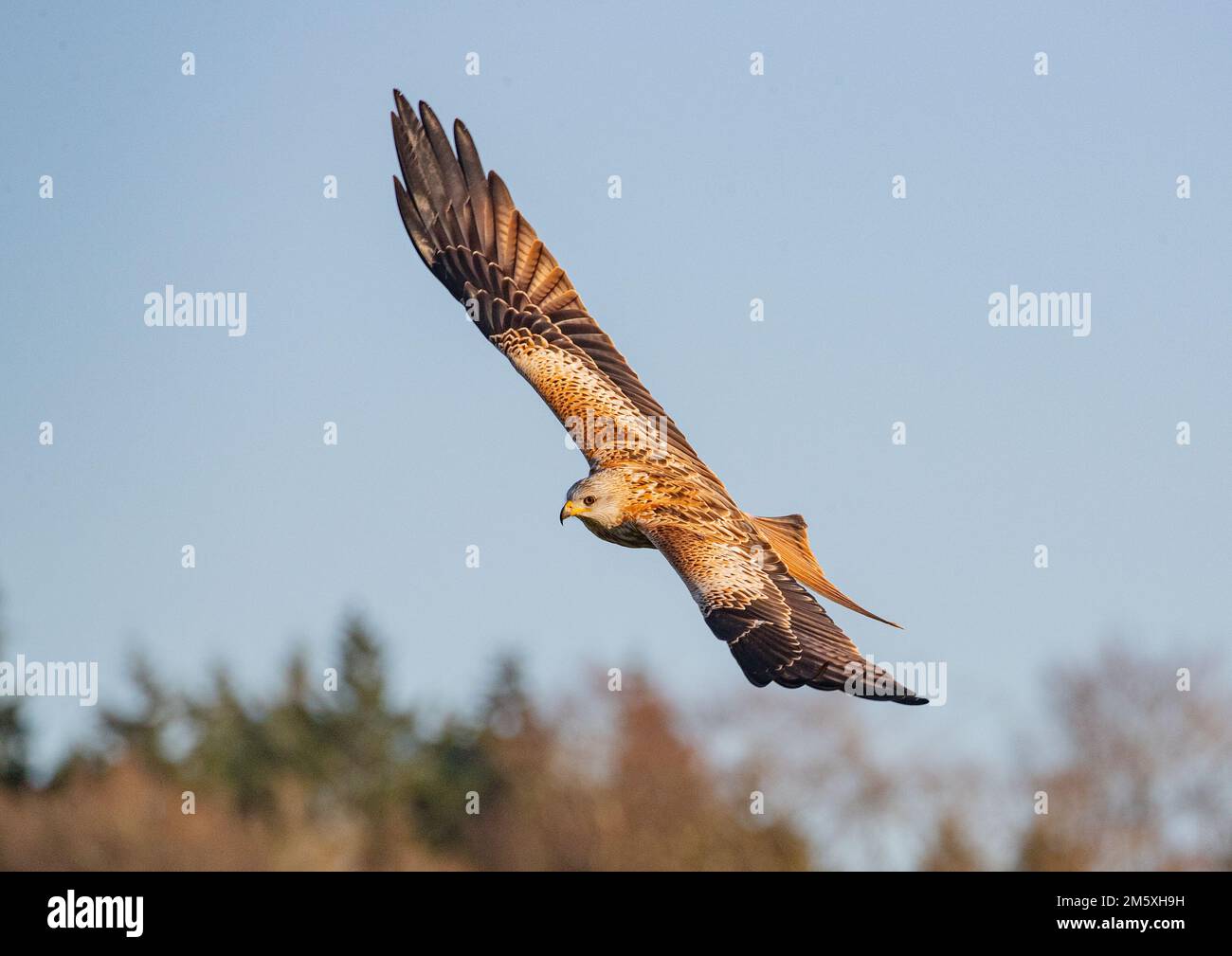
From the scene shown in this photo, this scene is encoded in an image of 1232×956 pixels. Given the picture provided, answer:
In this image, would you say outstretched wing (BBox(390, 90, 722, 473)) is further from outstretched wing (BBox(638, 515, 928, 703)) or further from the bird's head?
outstretched wing (BBox(638, 515, 928, 703))

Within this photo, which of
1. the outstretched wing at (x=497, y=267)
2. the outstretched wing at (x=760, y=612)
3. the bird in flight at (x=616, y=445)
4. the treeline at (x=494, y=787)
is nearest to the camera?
the outstretched wing at (x=760, y=612)

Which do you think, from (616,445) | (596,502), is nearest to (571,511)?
(596,502)

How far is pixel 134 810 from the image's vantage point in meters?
52.4

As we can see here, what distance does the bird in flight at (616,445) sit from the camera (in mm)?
13953

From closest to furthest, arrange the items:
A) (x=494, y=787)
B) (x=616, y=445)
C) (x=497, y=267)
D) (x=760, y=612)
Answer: (x=760, y=612), (x=616, y=445), (x=497, y=267), (x=494, y=787)

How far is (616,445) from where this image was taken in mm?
16406

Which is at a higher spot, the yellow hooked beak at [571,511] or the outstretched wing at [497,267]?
the outstretched wing at [497,267]

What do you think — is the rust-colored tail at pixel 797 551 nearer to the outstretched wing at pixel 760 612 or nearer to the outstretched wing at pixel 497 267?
the outstretched wing at pixel 760 612

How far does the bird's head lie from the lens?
→ 15.5 m

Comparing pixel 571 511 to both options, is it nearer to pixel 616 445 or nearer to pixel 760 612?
pixel 616 445

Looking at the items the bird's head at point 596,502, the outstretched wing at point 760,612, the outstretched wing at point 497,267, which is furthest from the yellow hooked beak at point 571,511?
the outstretched wing at point 497,267

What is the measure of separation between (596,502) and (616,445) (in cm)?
99
